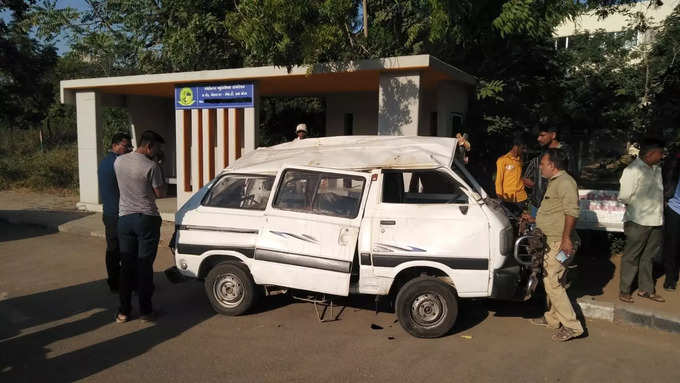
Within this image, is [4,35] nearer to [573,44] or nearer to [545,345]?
[573,44]

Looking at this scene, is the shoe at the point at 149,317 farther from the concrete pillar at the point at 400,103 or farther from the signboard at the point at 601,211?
the signboard at the point at 601,211

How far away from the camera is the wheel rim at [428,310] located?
4.80m

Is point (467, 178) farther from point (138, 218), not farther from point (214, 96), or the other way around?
point (214, 96)

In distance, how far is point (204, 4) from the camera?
521 inches

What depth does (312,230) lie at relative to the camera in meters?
4.98

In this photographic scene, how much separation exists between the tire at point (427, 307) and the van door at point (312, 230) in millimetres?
608

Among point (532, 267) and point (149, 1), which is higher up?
point (149, 1)

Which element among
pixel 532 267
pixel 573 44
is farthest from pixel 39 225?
pixel 573 44

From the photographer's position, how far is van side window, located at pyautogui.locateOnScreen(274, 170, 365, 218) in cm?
503

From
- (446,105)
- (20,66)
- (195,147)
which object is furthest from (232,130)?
(20,66)

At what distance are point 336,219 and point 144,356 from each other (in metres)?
2.16

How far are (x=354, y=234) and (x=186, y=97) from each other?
7.34 meters

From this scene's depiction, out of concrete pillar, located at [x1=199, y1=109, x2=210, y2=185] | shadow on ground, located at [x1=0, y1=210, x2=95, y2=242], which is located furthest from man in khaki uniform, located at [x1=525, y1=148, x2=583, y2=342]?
shadow on ground, located at [x1=0, y1=210, x2=95, y2=242]

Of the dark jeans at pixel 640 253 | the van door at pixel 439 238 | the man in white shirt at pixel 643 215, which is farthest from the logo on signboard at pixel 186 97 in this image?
the dark jeans at pixel 640 253
